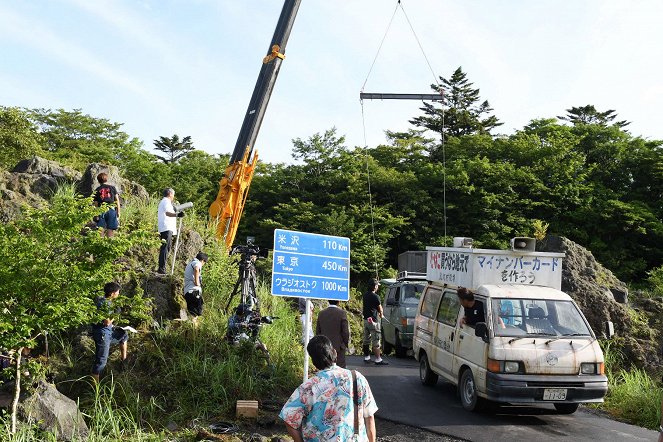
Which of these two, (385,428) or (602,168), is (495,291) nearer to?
(385,428)

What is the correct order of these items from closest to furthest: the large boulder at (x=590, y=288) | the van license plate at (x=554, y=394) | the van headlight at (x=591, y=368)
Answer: the van license plate at (x=554, y=394), the van headlight at (x=591, y=368), the large boulder at (x=590, y=288)

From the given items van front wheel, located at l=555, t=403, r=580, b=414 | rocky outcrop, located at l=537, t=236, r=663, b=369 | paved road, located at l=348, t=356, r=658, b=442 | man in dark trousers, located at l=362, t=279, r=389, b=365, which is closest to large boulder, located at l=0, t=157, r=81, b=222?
man in dark trousers, located at l=362, t=279, r=389, b=365

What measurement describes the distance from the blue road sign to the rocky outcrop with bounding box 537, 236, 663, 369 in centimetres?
858

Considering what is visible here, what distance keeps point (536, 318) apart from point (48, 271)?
6.97 m

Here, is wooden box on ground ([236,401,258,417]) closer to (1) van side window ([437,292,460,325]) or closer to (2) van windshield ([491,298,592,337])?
(2) van windshield ([491,298,592,337])

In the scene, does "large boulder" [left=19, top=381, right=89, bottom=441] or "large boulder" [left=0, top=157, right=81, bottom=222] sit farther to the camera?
"large boulder" [left=0, top=157, right=81, bottom=222]

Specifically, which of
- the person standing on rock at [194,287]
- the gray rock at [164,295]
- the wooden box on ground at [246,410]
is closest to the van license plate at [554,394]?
the wooden box on ground at [246,410]

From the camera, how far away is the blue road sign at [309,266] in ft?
27.1

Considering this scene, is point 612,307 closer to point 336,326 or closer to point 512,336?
point 512,336

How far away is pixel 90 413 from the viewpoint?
7961 millimetres

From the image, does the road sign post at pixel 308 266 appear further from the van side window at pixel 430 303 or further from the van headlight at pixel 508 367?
the van side window at pixel 430 303

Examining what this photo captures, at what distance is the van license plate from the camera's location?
8.54 metres

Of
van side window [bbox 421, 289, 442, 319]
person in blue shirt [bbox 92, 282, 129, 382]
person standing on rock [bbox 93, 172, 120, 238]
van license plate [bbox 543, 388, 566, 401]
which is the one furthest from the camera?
van side window [bbox 421, 289, 442, 319]

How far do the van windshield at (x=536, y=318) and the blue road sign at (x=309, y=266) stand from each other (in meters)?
2.50
